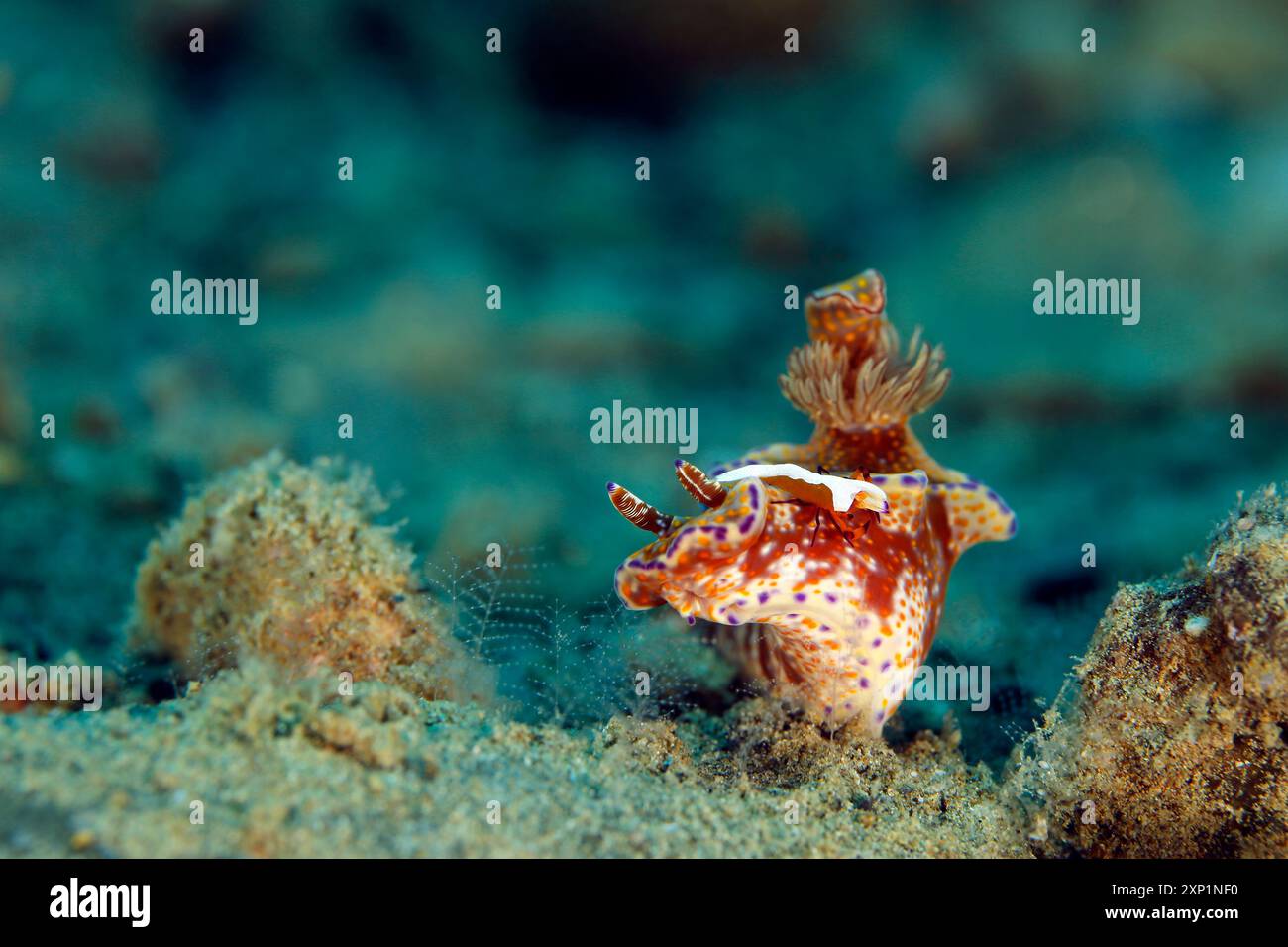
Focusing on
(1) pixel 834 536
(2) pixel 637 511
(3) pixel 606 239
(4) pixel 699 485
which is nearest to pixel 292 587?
(2) pixel 637 511

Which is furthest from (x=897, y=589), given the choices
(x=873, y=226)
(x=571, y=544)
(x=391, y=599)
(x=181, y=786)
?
(x=873, y=226)

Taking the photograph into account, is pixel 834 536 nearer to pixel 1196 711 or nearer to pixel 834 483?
pixel 834 483

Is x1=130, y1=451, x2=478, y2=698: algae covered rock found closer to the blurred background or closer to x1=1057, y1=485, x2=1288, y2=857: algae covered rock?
the blurred background

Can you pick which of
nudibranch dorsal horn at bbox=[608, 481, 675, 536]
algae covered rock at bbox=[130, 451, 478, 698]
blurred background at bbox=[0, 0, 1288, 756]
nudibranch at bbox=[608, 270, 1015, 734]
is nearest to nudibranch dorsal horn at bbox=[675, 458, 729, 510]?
nudibranch at bbox=[608, 270, 1015, 734]

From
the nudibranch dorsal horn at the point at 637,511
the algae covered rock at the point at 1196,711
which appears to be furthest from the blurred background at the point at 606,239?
the algae covered rock at the point at 1196,711

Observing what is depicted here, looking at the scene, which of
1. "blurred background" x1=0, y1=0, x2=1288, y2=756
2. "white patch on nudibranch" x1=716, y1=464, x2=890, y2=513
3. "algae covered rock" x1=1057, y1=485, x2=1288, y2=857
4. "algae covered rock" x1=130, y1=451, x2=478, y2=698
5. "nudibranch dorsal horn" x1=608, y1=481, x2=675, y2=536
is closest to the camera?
"algae covered rock" x1=1057, y1=485, x2=1288, y2=857

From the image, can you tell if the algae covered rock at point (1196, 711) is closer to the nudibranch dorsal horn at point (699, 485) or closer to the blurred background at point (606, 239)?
the nudibranch dorsal horn at point (699, 485)
